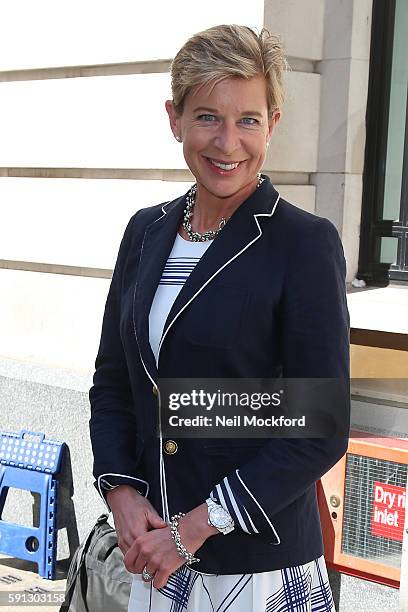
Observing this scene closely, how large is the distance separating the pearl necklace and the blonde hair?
31 cm

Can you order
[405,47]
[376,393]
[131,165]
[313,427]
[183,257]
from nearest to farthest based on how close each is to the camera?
[313,427]
[183,257]
[376,393]
[405,47]
[131,165]

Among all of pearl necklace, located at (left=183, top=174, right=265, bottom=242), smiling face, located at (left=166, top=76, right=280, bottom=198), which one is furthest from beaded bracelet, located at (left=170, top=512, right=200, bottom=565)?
smiling face, located at (left=166, top=76, right=280, bottom=198)

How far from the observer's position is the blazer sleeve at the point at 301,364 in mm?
2387

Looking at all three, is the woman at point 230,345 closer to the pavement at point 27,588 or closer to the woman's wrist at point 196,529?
the woman's wrist at point 196,529

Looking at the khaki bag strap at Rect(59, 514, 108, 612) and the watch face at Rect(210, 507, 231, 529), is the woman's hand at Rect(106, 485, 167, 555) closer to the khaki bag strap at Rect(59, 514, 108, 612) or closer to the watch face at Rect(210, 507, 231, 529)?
the watch face at Rect(210, 507, 231, 529)

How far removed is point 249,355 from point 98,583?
A: 2.01m

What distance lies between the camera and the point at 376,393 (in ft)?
14.8

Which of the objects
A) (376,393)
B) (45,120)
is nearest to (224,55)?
(376,393)

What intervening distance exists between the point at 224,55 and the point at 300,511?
1.15m

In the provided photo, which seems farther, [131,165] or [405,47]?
[131,165]

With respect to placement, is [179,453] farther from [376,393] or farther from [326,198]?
[326,198]

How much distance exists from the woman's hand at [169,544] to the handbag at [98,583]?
1.65 meters

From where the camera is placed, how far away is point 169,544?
248cm

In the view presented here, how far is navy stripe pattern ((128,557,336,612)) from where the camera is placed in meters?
2.51
